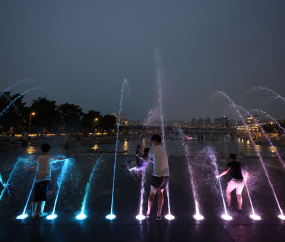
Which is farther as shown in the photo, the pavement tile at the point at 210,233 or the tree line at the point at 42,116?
the tree line at the point at 42,116

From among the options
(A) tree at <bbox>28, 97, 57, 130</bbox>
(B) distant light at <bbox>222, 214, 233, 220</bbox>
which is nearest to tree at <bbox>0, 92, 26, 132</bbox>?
(A) tree at <bbox>28, 97, 57, 130</bbox>

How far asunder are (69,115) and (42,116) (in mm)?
14681

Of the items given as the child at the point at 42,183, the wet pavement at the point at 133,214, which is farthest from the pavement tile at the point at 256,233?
the child at the point at 42,183

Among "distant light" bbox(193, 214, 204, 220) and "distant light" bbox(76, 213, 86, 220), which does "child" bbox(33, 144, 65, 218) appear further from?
"distant light" bbox(193, 214, 204, 220)

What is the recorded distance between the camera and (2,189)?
6266mm

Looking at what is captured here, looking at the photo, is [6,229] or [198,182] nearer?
[6,229]

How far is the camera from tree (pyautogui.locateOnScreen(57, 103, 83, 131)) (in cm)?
6894

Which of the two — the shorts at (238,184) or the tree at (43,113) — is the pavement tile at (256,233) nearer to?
the shorts at (238,184)

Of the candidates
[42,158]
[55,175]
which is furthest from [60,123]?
[42,158]

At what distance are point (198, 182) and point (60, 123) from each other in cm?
6843

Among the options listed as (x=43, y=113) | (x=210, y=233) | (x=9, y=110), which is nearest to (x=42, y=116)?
(x=43, y=113)

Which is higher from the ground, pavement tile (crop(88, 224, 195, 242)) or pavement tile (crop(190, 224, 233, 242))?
pavement tile (crop(88, 224, 195, 242))

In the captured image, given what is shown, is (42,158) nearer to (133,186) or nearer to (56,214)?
(56,214)

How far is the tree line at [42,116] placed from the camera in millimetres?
41888
